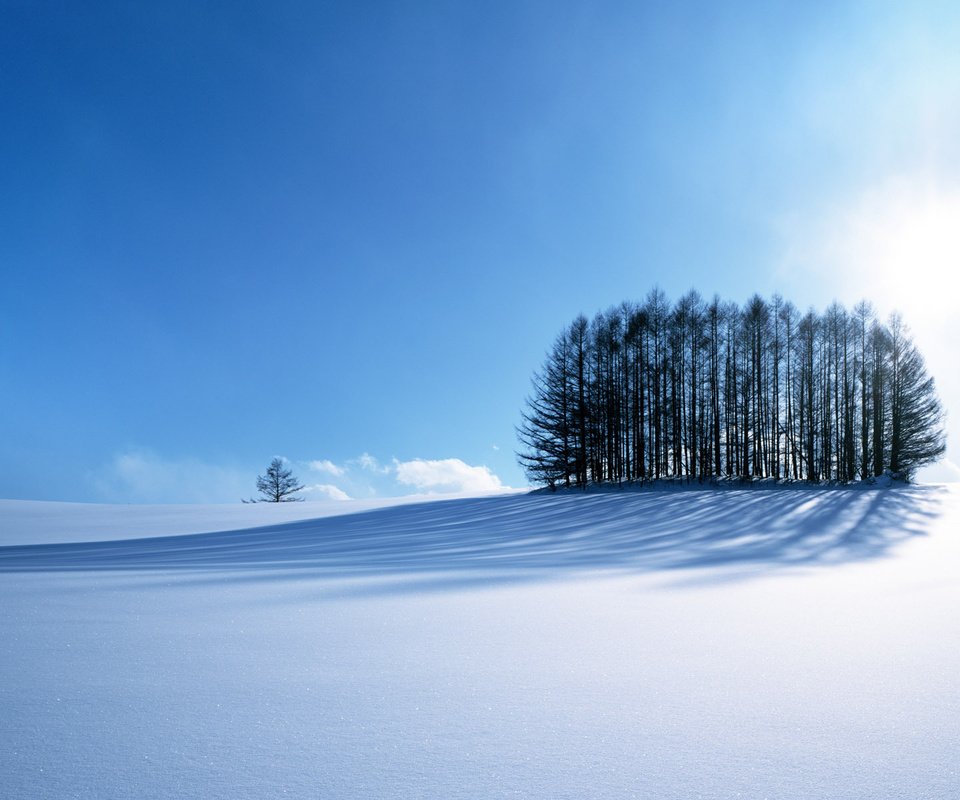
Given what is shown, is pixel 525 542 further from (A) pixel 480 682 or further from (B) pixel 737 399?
(B) pixel 737 399

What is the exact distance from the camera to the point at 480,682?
5.30 feet

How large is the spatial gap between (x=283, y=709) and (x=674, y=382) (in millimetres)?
21905

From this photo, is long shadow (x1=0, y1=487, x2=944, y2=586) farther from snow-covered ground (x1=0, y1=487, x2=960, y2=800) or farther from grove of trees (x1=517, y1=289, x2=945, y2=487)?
grove of trees (x1=517, y1=289, x2=945, y2=487)

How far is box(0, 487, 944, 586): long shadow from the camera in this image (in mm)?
4637

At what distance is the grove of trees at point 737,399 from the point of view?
2131 centimetres

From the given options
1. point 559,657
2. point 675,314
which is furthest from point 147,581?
point 675,314

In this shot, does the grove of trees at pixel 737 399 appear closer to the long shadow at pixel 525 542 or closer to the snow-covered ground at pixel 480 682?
the long shadow at pixel 525 542

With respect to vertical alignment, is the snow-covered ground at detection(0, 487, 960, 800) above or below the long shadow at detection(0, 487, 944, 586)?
above

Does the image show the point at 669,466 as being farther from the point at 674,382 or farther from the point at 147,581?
the point at 147,581

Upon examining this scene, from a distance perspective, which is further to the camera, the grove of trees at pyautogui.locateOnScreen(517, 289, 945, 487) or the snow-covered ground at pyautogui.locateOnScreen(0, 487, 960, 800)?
the grove of trees at pyautogui.locateOnScreen(517, 289, 945, 487)

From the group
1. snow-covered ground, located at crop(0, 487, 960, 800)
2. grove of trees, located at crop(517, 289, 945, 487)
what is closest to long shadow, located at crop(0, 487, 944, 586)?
snow-covered ground, located at crop(0, 487, 960, 800)

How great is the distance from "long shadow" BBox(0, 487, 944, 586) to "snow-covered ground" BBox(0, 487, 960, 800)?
1.05 ft

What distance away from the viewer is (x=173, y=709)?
139cm

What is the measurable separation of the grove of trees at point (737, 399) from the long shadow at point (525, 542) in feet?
28.9
